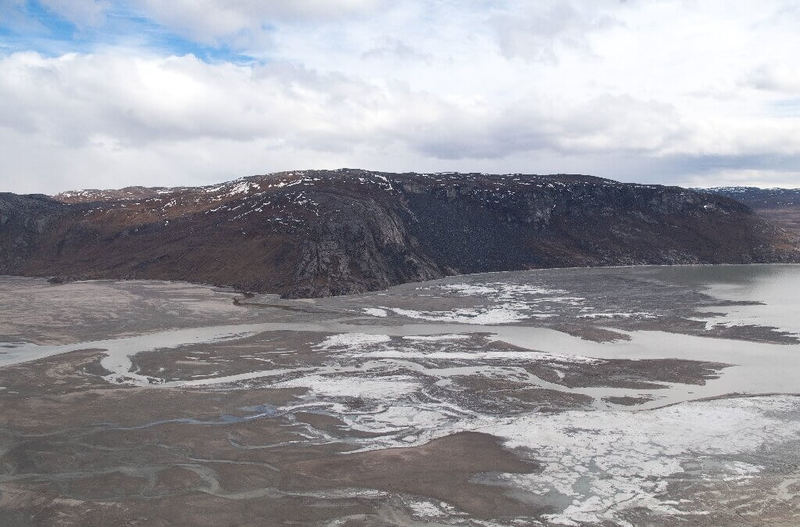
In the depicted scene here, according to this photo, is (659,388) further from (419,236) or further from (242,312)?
(419,236)

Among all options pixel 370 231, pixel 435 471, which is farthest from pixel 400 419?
pixel 370 231

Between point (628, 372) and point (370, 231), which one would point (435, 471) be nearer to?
point (628, 372)

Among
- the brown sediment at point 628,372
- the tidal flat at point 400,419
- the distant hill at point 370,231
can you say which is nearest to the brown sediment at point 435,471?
the tidal flat at point 400,419

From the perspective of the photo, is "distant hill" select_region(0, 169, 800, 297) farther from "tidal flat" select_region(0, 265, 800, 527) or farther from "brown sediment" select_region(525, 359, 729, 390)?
"brown sediment" select_region(525, 359, 729, 390)

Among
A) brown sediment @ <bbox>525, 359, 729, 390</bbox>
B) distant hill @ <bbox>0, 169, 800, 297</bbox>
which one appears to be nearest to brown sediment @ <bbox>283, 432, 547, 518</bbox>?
brown sediment @ <bbox>525, 359, 729, 390</bbox>

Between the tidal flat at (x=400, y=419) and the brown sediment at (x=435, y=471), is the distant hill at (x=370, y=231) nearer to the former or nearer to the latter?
the tidal flat at (x=400, y=419)

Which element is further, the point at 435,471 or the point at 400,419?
the point at 400,419
